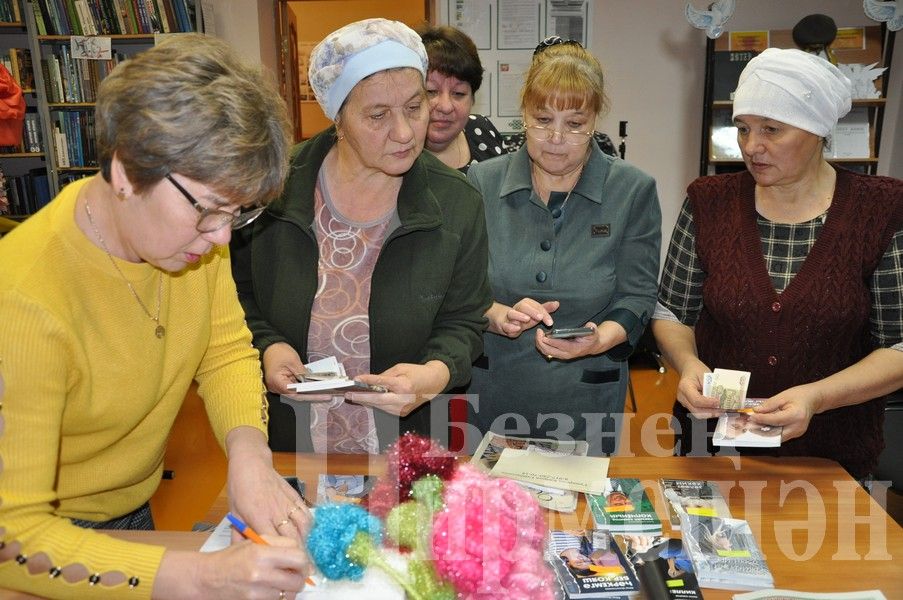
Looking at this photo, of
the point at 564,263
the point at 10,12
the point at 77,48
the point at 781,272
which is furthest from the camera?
the point at 10,12

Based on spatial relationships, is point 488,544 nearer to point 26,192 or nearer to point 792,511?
point 792,511

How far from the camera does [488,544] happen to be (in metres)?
1.01

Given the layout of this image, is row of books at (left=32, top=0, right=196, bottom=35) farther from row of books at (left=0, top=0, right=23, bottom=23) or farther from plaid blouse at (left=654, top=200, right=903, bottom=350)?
plaid blouse at (left=654, top=200, right=903, bottom=350)

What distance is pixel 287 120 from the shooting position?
1.21 m

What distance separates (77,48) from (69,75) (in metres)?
0.31

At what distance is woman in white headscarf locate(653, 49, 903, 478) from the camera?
1.94 m

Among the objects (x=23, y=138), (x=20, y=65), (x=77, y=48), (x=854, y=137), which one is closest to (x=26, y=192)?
(x=23, y=138)

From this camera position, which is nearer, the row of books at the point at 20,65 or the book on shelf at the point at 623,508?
the book on shelf at the point at 623,508

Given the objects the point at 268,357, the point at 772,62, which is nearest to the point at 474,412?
the point at 268,357

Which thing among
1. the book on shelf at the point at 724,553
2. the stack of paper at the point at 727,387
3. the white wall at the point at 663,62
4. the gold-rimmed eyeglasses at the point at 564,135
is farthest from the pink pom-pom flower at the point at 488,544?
the white wall at the point at 663,62

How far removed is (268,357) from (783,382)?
4.69 feet

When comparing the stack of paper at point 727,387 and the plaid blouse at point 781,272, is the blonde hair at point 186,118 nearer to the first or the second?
the stack of paper at point 727,387

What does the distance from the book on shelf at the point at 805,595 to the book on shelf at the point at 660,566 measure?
9 centimetres

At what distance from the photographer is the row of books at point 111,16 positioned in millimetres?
5383
